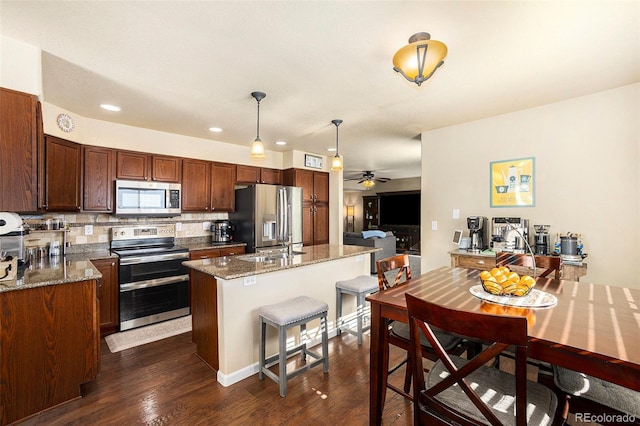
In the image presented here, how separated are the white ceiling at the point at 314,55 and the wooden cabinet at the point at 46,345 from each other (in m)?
1.71

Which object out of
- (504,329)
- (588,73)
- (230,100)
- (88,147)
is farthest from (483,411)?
(88,147)

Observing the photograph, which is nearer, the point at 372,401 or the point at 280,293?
the point at 372,401

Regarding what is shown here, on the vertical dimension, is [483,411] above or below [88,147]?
below

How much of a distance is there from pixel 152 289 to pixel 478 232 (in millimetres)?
4035

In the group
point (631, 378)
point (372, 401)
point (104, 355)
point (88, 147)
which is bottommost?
point (104, 355)

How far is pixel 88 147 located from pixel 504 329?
14.3 ft

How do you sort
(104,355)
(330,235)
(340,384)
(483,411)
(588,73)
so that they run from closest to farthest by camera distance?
(483,411)
(340,384)
(588,73)
(104,355)
(330,235)

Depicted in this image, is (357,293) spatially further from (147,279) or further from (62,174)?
(62,174)

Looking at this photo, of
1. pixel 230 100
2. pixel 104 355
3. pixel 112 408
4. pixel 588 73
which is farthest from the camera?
pixel 230 100

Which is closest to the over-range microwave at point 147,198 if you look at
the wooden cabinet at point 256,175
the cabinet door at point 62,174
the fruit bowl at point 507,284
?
the cabinet door at point 62,174

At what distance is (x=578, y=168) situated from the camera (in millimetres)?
3043

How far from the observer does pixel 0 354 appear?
177cm

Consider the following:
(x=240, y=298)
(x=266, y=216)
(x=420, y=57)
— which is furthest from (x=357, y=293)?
(x=266, y=216)

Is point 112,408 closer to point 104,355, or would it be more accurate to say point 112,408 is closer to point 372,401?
point 104,355
